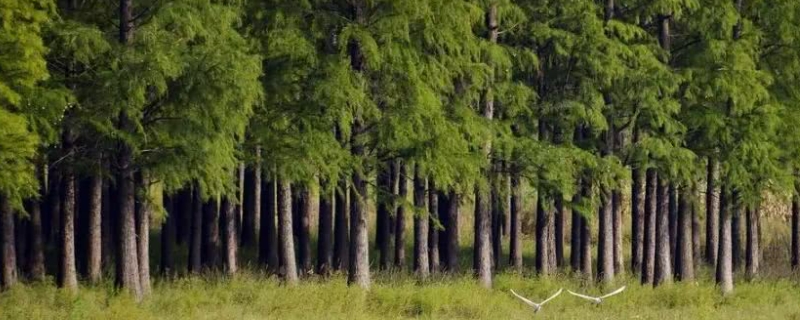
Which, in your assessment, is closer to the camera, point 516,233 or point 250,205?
point 516,233

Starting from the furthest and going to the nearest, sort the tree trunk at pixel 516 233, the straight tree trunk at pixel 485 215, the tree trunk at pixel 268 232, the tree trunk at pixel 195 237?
the tree trunk at pixel 516 233 < the tree trunk at pixel 268 232 < the tree trunk at pixel 195 237 < the straight tree trunk at pixel 485 215

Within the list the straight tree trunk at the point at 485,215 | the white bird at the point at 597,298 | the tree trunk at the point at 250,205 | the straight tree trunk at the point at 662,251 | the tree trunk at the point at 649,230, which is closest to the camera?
the white bird at the point at 597,298

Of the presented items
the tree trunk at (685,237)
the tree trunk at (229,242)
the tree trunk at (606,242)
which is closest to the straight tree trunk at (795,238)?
the tree trunk at (685,237)

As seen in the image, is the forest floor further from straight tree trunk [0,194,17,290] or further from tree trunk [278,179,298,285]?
tree trunk [278,179,298,285]

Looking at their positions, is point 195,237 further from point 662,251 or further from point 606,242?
point 662,251

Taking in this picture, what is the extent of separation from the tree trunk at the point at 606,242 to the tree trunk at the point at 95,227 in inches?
521

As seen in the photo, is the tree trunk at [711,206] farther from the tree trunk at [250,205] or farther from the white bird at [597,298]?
the tree trunk at [250,205]

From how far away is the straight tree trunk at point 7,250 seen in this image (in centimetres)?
2718

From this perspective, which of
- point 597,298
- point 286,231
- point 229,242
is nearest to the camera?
point 597,298

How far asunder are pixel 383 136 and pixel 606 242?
9190 mm

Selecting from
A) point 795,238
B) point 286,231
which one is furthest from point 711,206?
point 286,231

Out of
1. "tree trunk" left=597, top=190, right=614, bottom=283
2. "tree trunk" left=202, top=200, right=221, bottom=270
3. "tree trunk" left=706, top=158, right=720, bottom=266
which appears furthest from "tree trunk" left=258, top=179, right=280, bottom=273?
"tree trunk" left=706, top=158, right=720, bottom=266

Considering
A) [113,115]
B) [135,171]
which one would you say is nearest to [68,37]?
[113,115]

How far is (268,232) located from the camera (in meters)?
35.4
